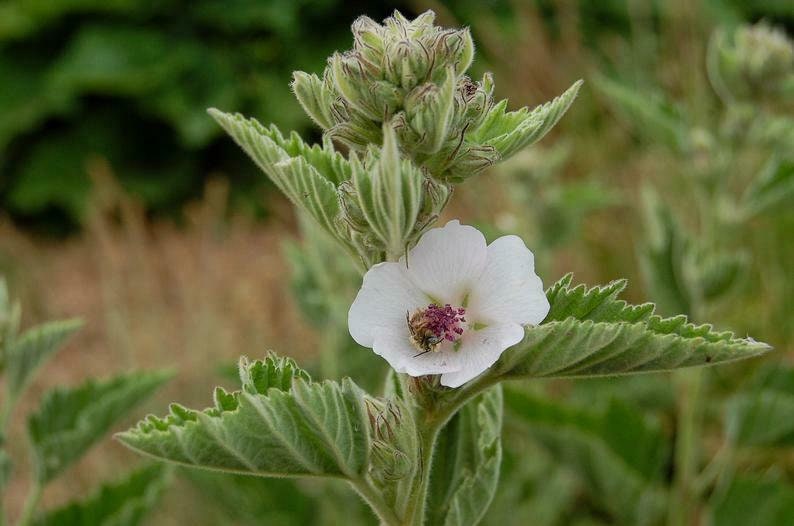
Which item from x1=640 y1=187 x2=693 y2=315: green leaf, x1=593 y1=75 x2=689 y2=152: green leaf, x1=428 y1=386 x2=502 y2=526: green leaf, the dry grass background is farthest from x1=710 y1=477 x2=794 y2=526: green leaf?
the dry grass background

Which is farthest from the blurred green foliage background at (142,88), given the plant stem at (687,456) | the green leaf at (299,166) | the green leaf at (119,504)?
the green leaf at (299,166)

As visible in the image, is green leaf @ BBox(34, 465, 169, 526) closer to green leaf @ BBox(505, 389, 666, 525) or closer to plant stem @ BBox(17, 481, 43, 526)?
plant stem @ BBox(17, 481, 43, 526)

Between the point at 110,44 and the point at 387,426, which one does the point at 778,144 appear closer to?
the point at 387,426

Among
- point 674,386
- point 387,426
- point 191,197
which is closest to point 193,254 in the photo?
point 191,197

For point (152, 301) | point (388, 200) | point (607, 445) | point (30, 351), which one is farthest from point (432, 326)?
point (152, 301)

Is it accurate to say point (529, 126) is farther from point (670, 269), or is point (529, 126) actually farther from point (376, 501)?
point (670, 269)

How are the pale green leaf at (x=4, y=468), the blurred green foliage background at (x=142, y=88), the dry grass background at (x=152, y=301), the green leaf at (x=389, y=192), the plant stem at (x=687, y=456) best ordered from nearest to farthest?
the green leaf at (x=389, y=192) < the pale green leaf at (x=4, y=468) < the plant stem at (x=687, y=456) < the dry grass background at (x=152, y=301) < the blurred green foliage background at (x=142, y=88)

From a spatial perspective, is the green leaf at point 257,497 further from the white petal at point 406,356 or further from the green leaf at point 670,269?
the white petal at point 406,356
